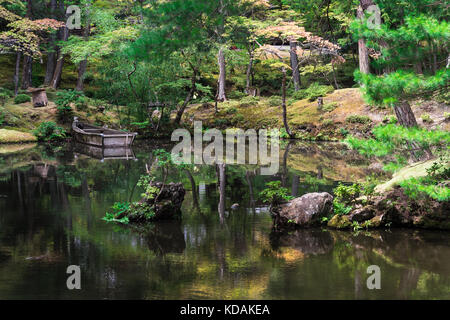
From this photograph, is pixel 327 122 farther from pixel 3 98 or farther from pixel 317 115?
pixel 3 98

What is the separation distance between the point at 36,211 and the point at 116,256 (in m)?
3.74

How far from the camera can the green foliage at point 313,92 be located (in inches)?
1117

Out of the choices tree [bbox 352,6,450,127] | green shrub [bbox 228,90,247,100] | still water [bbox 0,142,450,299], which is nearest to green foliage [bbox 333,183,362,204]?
still water [bbox 0,142,450,299]

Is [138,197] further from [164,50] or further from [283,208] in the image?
[164,50]

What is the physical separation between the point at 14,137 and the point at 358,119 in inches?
704

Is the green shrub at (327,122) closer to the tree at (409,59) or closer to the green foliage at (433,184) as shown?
the green foliage at (433,184)

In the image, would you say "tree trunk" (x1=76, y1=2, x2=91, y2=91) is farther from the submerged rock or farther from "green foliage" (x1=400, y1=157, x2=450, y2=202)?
"green foliage" (x1=400, y1=157, x2=450, y2=202)

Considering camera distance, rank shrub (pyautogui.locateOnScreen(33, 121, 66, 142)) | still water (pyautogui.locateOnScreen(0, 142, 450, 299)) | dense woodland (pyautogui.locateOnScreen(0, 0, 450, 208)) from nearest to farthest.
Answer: still water (pyautogui.locateOnScreen(0, 142, 450, 299))
dense woodland (pyautogui.locateOnScreen(0, 0, 450, 208))
shrub (pyautogui.locateOnScreen(33, 121, 66, 142))

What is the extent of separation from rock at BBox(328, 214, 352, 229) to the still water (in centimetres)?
39

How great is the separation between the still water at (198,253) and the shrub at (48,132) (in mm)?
13035

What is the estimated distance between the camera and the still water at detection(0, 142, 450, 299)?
603cm

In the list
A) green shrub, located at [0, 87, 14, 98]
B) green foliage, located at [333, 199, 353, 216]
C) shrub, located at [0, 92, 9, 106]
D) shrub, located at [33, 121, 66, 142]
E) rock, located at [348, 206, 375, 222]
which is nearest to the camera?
rock, located at [348, 206, 375, 222]

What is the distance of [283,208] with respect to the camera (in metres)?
9.46
